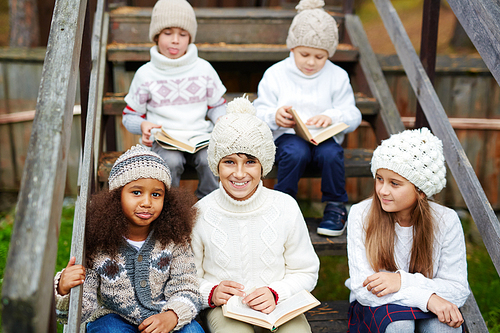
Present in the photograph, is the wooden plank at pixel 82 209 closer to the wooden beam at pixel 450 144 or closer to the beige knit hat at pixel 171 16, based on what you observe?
the beige knit hat at pixel 171 16

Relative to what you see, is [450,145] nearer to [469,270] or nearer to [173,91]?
[173,91]

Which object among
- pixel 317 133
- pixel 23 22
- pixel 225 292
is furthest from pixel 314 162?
pixel 23 22

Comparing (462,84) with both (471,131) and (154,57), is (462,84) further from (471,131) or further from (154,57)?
(154,57)

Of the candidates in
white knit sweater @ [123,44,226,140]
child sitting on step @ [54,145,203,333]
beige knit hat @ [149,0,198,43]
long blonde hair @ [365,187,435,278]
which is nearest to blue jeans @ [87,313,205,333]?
child sitting on step @ [54,145,203,333]

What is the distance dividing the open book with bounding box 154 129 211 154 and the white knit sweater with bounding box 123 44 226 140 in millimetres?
177

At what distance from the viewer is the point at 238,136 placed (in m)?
1.93

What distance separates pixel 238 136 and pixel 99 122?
116cm

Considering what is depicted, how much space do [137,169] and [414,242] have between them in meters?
1.18

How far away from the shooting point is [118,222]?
6.06ft

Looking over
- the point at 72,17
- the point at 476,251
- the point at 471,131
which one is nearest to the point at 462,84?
the point at 471,131

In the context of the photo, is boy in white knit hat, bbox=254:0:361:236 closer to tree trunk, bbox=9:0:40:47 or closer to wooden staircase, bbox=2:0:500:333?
wooden staircase, bbox=2:0:500:333

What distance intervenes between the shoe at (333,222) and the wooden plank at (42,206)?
1.46 meters

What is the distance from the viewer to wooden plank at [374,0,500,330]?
6.59 ft

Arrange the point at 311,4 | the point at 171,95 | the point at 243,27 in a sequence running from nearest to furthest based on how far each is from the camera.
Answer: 1. the point at 171,95
2. the point at 311,4
3. the point at 243,27
